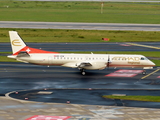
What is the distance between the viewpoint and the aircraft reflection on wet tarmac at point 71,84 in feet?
133

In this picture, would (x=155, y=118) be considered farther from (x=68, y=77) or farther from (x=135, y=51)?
(x=135, y=51)

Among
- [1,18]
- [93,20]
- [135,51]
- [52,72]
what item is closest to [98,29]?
[93,20]

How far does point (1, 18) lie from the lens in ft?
426

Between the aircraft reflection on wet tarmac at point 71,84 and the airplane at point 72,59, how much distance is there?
5.28ft

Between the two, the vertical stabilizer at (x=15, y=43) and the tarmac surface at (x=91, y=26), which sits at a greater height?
the tarmac surface at (x=91, y=26)

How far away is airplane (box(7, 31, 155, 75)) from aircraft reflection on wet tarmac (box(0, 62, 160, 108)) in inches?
63.3

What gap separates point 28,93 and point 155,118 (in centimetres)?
1624

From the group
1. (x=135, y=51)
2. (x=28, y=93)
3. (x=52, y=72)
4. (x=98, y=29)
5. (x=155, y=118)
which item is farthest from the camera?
(x=98, y=29)

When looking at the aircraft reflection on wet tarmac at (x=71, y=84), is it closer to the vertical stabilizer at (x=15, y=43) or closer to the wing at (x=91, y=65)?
the wing at (x=91, y=65)

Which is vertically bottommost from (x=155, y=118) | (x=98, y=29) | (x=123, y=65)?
(x=155, y=118)

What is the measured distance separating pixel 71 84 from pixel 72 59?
7.09m

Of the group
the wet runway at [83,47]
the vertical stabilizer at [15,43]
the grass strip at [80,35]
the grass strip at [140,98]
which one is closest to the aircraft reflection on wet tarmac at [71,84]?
the grass strip at [140,98]

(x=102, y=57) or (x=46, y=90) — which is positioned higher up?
(x=102, y=57)

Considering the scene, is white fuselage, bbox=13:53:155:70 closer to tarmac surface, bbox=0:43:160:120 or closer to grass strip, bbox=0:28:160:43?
tarmac surface, bbox=0:43:160:120
